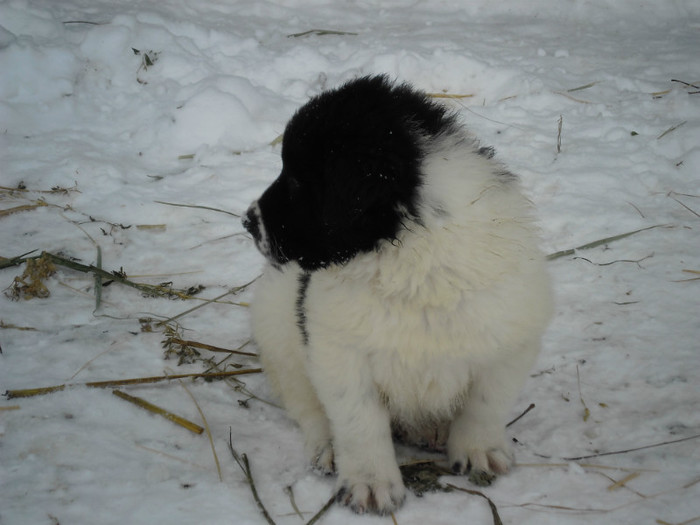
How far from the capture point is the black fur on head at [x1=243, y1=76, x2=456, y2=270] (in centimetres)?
192

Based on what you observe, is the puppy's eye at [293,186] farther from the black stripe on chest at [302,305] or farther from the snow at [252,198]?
the snow at [252,198]

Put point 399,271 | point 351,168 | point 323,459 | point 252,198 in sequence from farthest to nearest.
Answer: point 252,198, point 323,459, point 399,271, point 351,168

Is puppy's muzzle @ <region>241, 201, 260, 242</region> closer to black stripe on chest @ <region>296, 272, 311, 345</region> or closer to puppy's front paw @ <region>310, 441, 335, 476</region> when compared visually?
black stripe on chest @ <region>296, 272, 311, 345</region>

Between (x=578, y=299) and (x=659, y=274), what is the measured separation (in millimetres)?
492

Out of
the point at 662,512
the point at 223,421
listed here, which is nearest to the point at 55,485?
the point at 223,421

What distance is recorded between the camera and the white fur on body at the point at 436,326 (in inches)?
80.4

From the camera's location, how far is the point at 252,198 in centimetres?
451

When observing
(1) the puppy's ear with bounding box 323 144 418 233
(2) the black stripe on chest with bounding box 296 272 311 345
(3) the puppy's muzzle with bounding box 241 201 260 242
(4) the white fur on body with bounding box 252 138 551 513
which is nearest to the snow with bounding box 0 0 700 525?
(4) the white fur on body with bounding box 252 138 551 513

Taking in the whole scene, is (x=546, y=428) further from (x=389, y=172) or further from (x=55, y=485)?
(x=55, y=485)

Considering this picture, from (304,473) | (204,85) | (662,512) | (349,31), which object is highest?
(349,31)

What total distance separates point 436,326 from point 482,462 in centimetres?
61

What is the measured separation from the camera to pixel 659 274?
11.2 feet

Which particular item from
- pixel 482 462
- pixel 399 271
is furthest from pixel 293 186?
pixel 482 462

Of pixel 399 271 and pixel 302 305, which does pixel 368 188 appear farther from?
pixel 302 305
